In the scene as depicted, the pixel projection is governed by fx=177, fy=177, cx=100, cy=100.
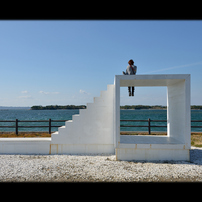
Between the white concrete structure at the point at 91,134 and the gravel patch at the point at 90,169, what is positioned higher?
the white concrete structure at the point at 91,134

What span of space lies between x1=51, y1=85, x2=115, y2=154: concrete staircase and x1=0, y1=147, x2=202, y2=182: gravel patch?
39 centimetres

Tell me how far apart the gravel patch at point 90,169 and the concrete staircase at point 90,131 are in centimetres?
39

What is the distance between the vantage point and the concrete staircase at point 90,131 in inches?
232

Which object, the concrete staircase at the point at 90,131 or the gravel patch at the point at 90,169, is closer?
the gravel patch at the point at 90,169

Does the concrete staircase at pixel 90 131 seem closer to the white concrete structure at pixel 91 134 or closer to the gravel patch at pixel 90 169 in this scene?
the white concrete structure at pixel 91 134

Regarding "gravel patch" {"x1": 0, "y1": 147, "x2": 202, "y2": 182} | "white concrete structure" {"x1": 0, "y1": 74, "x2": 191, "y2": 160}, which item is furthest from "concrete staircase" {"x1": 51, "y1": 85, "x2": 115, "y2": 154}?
"gravel patch" {"x1": 0, "y1": 147, "x2": 202, "y2": 182}

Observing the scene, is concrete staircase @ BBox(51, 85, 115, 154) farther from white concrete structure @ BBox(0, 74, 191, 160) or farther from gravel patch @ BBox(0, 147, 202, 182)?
gravel patch @ BBox(0, 147, 202, 182)

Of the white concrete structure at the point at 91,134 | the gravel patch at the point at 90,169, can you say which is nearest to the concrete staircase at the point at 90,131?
the white concrete structure at the point at 91,134

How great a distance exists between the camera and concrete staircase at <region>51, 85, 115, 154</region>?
19.3 ft

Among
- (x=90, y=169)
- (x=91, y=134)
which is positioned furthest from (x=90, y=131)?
(x=90, y=169)
